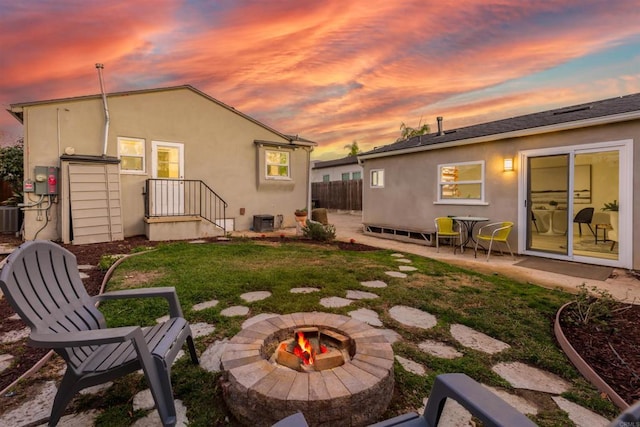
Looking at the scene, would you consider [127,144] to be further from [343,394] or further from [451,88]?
[451,88]

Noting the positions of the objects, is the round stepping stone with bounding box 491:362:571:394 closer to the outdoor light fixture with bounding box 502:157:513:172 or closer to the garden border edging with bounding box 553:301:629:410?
the garden border edging with bounding box 553:301:629:410

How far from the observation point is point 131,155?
7832 mm

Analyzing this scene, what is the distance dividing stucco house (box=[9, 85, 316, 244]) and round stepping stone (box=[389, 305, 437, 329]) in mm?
6439

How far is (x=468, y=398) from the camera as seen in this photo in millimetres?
974

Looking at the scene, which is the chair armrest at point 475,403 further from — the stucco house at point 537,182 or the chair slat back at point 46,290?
the stucco house at point 537,182

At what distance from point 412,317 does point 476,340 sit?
620 mm

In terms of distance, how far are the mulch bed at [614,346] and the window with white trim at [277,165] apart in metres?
8.77

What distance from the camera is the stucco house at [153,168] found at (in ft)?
21.9

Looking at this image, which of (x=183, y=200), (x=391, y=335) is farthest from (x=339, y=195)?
(x=391, y=335)

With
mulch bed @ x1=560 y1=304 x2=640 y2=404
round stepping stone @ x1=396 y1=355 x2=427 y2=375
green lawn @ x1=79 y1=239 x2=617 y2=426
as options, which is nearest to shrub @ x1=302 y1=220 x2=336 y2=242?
green lawn @ x1=79 y1=239 x2=617 y2=426

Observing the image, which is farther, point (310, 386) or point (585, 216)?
point (585, 216)

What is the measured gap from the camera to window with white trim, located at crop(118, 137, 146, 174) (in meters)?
7.69

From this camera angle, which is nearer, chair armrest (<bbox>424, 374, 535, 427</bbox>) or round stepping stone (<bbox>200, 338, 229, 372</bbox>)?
chair armrest (<bbox>424, 374, 535, 427</bbox>)

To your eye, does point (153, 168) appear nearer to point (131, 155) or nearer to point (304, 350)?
point (131, 155)
